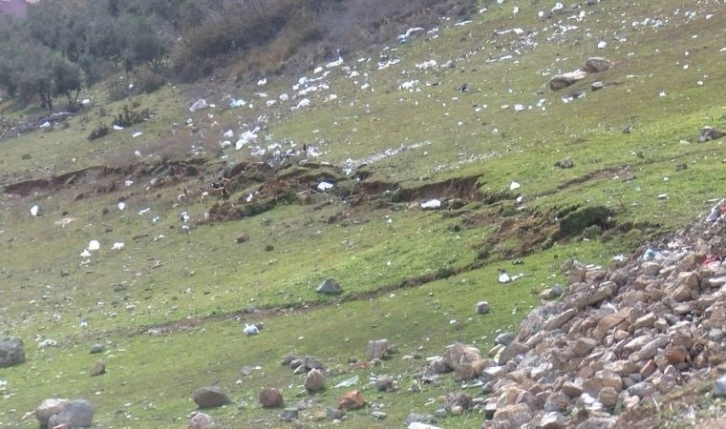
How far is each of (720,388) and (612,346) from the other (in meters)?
2.19

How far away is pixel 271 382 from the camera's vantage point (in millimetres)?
13203

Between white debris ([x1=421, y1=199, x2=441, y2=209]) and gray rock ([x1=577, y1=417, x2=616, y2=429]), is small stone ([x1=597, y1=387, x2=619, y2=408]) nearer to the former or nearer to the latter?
gray rock ([x1=577, y1=417, x2=616, y2=429])

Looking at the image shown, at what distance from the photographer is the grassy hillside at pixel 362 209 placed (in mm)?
14539

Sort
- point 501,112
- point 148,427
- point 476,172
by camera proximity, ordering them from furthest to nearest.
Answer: point 501,112 → point 476,172 → point 148,427

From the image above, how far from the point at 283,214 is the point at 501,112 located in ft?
19.3

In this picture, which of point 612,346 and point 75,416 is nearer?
point 612,346

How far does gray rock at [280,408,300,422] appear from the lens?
1126 centimetres

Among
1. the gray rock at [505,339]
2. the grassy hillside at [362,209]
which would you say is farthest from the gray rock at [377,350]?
the gray rock at [505,339]

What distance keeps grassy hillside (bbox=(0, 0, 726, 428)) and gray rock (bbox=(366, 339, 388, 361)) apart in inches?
6.7

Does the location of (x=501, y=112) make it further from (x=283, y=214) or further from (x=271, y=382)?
(x=271, y=382)

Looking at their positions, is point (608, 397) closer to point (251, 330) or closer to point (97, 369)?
point (251, 330)

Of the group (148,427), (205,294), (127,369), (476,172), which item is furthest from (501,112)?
(148,427)

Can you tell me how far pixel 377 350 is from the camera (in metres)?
13.1

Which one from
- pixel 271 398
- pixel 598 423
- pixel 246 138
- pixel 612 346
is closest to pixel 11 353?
pixel 271 398
